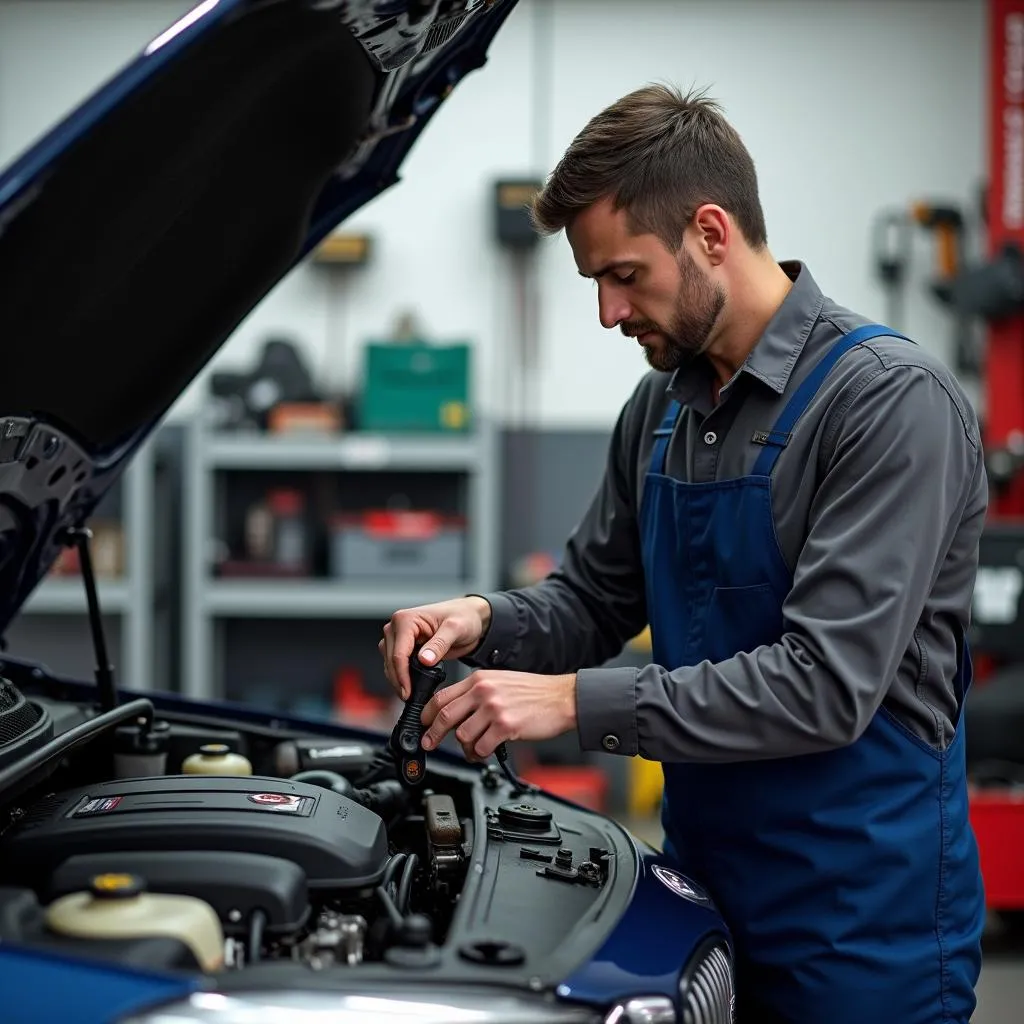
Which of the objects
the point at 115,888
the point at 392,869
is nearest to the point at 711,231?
the point at 392,869

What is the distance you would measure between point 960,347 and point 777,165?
95 centimetres

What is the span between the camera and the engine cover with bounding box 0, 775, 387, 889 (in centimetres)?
115

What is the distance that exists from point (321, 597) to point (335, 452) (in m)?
0.49

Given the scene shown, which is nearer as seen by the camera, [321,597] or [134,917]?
[134,917]

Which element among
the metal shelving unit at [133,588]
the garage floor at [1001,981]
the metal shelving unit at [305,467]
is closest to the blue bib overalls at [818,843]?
the garage floor at [1001,981]

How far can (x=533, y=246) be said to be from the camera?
4.82 metres

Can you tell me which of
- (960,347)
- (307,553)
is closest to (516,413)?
(307,553)

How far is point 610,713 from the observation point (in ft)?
4.06

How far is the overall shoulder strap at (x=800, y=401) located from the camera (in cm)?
136

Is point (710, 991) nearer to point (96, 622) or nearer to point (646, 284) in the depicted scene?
point (646, 284)

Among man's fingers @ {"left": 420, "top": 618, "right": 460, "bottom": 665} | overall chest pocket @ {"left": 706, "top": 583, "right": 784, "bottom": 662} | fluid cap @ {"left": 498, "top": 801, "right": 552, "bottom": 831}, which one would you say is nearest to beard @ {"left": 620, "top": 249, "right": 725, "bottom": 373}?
overall chest pocket @ {"left": 706, "top": 583, "right": 784, "bottom": 662}

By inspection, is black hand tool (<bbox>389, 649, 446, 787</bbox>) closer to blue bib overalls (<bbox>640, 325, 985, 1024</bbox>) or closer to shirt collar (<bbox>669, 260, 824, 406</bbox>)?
blue bib overalls (<bbox>640, 325, 985, 1024</bbox>)

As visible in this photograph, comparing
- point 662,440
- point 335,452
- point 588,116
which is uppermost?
point 588,116

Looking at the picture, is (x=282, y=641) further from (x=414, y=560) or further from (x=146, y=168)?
(x=146, y=168)
